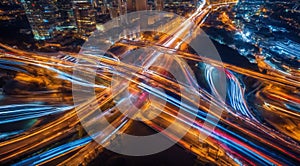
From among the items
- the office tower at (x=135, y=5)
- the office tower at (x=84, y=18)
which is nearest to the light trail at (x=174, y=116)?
the office tower at (x=84, y=18)

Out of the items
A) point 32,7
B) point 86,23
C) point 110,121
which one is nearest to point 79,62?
point 110,121

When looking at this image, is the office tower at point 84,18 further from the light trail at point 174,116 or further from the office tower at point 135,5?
the light trail at point 174,116

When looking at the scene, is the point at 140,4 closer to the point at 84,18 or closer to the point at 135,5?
the point at 135,5

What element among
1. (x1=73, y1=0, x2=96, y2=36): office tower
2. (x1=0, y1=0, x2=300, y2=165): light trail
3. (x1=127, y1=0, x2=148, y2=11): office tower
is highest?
(x1=127, y1=0, x2=148, y2=11): office tower

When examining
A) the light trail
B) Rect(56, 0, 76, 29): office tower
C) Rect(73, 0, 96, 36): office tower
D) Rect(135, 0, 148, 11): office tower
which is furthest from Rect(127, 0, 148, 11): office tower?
the light trail

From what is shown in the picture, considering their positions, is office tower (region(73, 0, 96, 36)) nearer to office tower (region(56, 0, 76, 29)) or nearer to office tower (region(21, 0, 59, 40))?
office tower (region(56, 0, 76, 29))

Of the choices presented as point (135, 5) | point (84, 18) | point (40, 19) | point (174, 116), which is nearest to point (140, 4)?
point (135, 5)
